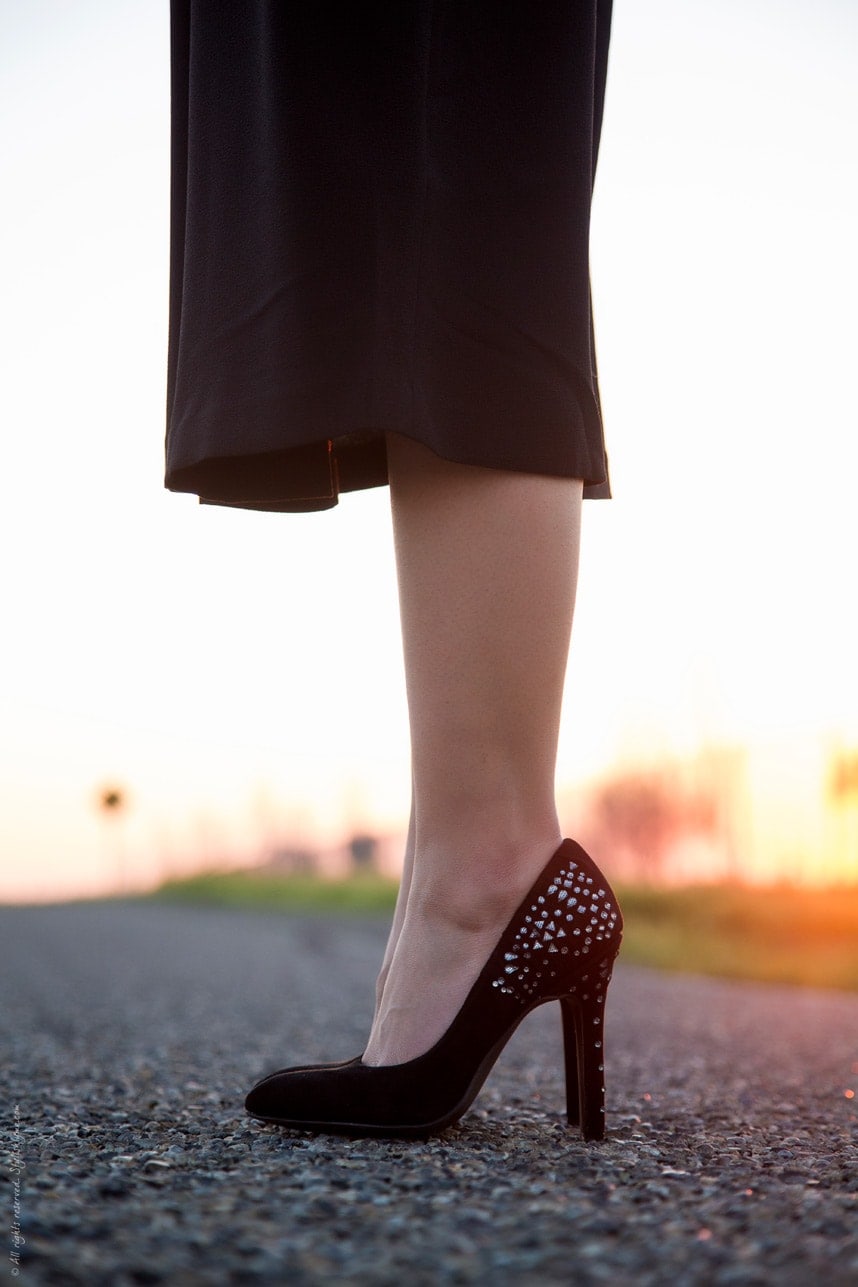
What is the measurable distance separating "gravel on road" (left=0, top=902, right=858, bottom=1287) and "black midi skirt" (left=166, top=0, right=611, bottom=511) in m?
0.62

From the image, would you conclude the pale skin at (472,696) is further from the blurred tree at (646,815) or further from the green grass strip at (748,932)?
the blurred tree at (646,815)

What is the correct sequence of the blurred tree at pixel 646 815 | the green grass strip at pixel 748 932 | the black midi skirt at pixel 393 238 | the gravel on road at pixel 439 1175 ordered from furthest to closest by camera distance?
the blurred tree at pixel 646 815
the green grass strip at pixel 748 932
the black midi skirt at pixel 393 238
the gravel on road at pixel 439 1175

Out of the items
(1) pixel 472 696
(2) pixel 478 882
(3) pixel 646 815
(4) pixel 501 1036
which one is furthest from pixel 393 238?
(3) pixel 646 815

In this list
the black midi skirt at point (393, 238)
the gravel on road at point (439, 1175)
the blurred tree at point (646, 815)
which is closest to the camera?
the gravel on road at point (439, 1175)

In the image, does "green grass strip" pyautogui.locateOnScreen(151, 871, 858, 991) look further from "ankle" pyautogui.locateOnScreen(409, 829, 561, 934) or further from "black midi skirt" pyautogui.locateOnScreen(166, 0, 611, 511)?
"black midi skirt" pyautogui.locateOnScreen(166, 0, 611, 511)

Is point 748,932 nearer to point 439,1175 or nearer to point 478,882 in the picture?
point 478,882

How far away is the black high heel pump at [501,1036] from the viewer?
990 millimetres

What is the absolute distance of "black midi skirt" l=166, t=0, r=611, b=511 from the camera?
38.2 inches

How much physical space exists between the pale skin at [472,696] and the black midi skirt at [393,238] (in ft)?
0.24

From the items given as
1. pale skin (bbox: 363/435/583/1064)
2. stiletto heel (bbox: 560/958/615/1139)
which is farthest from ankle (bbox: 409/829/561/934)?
stiletto heel (bbox: 560/958/615/1139)

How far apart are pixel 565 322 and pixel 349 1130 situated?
826 millimetres

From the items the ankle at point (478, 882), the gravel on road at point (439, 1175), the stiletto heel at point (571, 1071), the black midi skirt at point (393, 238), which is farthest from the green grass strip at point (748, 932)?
the black midi skirt at point (393, 238)

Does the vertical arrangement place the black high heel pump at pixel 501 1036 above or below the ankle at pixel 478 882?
below

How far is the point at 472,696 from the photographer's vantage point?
40.2 inches
